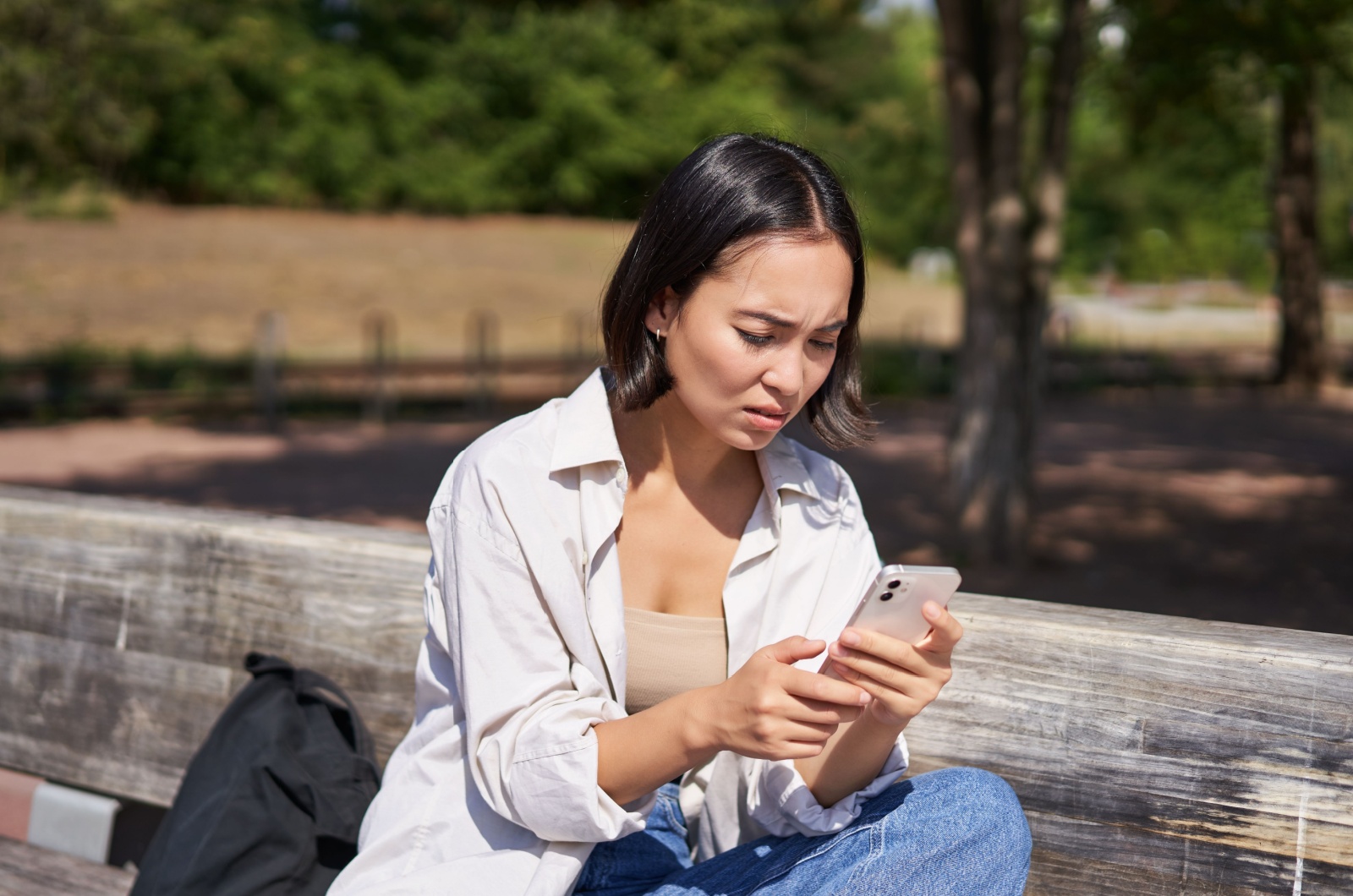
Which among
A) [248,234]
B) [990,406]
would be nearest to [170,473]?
[990,406]

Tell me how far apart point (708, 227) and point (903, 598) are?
23.3 inches

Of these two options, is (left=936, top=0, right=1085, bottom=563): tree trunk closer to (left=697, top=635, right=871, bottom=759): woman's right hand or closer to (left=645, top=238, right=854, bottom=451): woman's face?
(left=645, top=238, right=854, bottom=451): woman's face

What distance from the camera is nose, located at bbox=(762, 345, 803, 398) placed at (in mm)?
1794

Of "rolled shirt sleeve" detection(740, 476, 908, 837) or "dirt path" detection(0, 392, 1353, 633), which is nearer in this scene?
"rolled shirt sleeve" detection(740, 476, 908, 837)

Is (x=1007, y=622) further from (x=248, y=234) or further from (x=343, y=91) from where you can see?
(x=343, y=91)

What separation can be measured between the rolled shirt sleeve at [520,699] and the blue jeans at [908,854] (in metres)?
0.20

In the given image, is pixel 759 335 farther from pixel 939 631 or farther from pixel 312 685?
pixel 312 685

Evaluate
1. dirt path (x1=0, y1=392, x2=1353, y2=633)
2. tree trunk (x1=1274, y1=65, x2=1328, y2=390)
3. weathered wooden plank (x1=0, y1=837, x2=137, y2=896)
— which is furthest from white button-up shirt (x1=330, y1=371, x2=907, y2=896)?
tree trunk (x1=1274, y1=65, x2=1328, y2=390)

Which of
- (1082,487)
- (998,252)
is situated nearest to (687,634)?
(998,252)

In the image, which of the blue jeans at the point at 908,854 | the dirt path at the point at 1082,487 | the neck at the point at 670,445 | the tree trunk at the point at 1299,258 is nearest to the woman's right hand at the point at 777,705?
the blue jeans at the point at 908,854

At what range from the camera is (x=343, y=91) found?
3512cm

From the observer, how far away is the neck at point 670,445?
1.98m

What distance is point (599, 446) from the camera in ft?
5.99

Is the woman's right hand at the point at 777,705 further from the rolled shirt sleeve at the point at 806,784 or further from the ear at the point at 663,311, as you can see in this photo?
the ear at the point at 663,311
